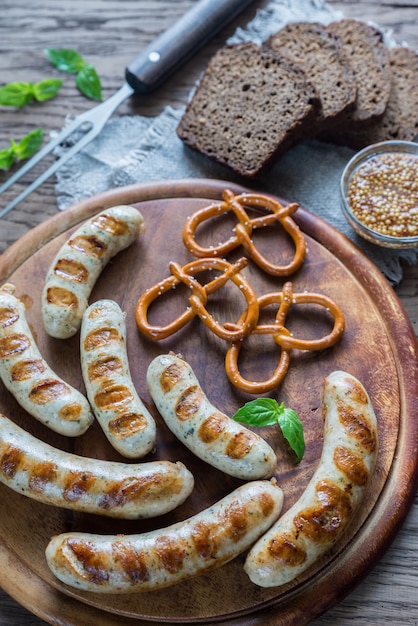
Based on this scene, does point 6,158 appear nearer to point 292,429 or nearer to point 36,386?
point 36,386

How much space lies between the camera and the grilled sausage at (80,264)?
379 cm

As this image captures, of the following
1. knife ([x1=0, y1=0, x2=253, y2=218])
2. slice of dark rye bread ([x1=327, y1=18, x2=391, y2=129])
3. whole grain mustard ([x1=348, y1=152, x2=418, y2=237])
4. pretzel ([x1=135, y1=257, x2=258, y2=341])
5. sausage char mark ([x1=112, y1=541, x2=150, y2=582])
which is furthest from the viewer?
knife ([x1=0, y1=0, x2=253, y2=218])

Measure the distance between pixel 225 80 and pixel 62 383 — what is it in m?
2.26

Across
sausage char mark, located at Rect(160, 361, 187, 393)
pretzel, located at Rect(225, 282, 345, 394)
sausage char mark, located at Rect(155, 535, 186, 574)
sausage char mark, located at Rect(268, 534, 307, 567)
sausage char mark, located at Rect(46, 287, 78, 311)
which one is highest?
sausage char mark, located at Rect(46, 287, 78, 311)

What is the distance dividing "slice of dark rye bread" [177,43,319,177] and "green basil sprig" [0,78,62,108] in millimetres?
1003

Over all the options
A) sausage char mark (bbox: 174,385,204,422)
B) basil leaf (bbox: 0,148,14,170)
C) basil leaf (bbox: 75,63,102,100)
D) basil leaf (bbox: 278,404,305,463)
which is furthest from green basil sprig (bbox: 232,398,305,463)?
basil leaf (bbox: 75,63,102,100)

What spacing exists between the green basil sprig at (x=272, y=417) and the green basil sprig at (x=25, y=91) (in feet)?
8.80

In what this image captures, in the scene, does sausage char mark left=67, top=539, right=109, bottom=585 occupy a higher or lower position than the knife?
lower

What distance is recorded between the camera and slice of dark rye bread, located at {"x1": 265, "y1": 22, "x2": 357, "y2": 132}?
4.37m

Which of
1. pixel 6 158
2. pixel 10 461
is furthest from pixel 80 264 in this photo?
pixel 6 158

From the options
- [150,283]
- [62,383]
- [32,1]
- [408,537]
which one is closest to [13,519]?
[62,383]

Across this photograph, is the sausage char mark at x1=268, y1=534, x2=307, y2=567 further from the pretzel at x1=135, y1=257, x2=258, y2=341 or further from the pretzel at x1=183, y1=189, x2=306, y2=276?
the pretzel at x1=183, y1=189, x2=306, y2=276

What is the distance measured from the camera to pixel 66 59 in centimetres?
489

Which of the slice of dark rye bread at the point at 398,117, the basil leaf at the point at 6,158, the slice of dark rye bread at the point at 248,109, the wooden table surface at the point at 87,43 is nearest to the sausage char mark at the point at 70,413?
the wooden table surface at the point at 87,43
